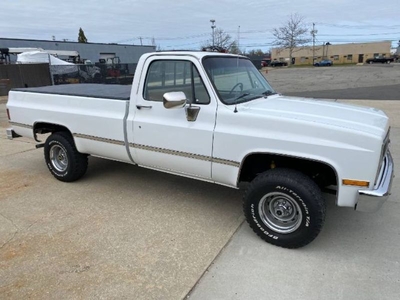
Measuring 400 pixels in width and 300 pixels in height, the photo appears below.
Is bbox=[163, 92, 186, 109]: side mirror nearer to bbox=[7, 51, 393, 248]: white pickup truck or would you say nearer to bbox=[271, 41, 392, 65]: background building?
bbox=[7, 51, 393, 248]: white pickup truck

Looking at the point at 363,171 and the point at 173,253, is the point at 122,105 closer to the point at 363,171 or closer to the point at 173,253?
the point at 173,253

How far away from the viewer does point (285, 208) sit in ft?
10.6

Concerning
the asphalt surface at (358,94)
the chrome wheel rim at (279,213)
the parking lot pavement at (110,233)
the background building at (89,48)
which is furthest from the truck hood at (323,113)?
→ the background building at (89,48)

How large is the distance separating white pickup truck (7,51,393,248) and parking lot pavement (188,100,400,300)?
0.22m

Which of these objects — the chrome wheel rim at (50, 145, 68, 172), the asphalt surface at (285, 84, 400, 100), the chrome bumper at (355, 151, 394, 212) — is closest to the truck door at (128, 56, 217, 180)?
the chrome bumper at (355, 151, 394, 212)

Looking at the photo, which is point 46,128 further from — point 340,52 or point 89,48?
point 340,52

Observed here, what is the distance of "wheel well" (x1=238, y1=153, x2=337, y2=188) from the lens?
3.27 meters

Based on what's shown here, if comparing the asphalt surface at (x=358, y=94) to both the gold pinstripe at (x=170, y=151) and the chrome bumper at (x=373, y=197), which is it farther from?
the gold pinstripe at (x=170, y=151)

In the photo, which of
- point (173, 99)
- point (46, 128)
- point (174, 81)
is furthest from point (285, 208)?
point (46, 128)

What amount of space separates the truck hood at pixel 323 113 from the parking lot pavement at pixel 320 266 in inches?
46.8

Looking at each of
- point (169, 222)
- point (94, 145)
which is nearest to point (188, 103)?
point (169, 222)

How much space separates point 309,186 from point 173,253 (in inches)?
58.4

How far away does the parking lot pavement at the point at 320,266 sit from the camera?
2.60 meters

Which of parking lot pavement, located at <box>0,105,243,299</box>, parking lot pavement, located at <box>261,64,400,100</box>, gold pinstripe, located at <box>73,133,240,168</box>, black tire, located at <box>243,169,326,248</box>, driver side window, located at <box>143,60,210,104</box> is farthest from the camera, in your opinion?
parking lot pavement, located at <box>261,64,400,100</box>
